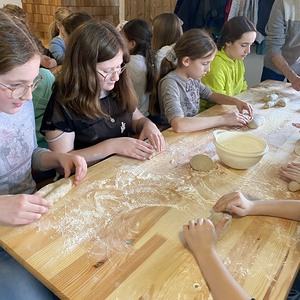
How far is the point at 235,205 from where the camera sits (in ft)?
2.77

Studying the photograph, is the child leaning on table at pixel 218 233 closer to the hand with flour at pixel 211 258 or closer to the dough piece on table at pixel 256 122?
the hand with flour at pixel 211 258

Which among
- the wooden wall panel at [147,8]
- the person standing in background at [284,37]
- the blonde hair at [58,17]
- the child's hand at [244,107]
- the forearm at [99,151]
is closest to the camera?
the forearm at [99,151]

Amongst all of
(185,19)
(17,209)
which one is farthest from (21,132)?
(185,19)

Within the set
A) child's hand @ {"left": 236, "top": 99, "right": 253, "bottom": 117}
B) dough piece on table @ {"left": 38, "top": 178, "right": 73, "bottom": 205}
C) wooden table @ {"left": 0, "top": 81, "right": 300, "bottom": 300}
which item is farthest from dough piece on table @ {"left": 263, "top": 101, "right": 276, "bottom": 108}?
dough piece on table @ {"left": 38, "top": 178, "right": 73, "bottom": 205}

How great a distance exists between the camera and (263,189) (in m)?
1.00

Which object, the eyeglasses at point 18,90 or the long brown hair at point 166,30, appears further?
the long brown hair at point 166,30

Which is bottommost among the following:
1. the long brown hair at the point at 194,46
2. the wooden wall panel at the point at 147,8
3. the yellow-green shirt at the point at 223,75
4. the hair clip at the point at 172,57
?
the yellow-green shirt at the point at 223,75

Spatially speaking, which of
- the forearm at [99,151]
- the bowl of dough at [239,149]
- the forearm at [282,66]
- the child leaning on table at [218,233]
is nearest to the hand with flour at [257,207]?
the child leaning on table at [218,233]

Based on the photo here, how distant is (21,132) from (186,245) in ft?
2.38

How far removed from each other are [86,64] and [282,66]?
1.65 metres

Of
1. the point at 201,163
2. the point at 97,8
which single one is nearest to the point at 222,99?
the point at 201,163

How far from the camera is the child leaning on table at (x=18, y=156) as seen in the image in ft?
2.63

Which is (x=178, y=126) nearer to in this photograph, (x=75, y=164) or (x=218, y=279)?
(x=75, y=164)

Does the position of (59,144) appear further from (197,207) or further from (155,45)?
(155,45)
